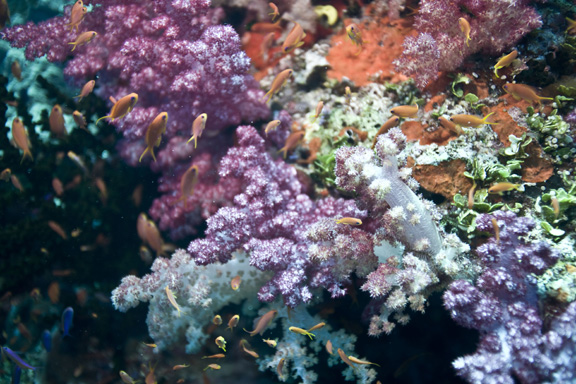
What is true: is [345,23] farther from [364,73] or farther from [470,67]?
[470,67]

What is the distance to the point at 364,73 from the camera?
4.43 metres

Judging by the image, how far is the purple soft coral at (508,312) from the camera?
256 cm

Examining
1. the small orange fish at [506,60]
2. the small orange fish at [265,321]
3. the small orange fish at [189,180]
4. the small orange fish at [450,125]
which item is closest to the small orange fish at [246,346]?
the small orange fish at [265,321]

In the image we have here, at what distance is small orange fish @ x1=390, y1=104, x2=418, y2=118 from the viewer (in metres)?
3.34

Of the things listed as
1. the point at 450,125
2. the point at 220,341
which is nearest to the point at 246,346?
the point at 220,341

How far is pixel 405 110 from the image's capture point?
338 centimetres

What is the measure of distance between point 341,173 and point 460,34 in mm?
2265

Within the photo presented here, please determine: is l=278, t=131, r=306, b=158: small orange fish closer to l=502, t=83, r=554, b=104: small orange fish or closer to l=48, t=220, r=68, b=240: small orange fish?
l=502, t=83, r=554, b=104: small orange fish

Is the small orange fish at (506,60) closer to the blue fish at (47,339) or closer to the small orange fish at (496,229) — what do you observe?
the small orange fish at (496,229)

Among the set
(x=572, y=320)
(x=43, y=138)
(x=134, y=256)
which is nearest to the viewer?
(x=572, y=320)

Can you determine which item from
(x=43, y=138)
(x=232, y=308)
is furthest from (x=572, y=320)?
(x=43, y=138)

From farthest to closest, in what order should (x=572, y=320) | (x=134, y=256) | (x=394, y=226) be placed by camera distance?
(x=134, y=256)
(x=394, y=226)
(x=572, y=320)

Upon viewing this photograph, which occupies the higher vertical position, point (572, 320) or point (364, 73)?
point (364, 73)

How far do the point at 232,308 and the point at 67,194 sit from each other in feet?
10.4
